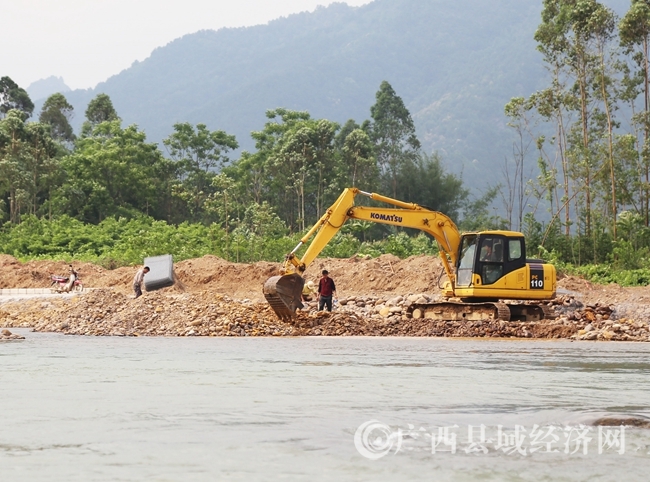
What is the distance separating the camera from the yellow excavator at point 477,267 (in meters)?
21.9

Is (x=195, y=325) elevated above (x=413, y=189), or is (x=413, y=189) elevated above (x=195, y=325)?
(x=413, y=189)

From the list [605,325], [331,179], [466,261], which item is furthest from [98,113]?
[605,325]

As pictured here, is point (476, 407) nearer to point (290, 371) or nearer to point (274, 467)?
point (274, 467)

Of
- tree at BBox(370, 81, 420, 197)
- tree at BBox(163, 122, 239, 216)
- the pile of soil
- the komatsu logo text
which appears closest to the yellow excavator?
the komatsu logo text

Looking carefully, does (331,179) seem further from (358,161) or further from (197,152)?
(197,152)

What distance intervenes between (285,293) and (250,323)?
1.31 meters

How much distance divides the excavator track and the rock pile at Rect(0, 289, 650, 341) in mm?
429

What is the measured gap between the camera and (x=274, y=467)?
5.73m

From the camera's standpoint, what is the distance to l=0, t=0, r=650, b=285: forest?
4138 cm

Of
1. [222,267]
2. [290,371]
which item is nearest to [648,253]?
[222,267]

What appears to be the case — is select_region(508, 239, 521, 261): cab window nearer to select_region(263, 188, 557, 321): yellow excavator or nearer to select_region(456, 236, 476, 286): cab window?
select_region(263, 188, 557, 321): yellow excavator

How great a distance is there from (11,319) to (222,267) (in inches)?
425

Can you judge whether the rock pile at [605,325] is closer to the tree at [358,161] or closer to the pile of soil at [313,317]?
the pile of soil at [313,317]

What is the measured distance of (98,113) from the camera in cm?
7900
